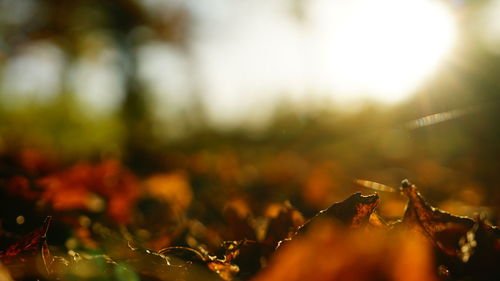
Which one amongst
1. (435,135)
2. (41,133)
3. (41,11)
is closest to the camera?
(435,135)

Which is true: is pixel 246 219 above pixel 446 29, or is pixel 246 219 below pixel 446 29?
below

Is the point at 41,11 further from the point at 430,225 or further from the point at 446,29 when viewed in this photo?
the point at 430,225

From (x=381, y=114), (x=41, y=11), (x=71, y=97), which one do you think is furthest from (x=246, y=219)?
(x=71, y=97)

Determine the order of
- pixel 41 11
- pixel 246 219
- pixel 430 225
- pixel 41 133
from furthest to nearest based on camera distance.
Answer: pixel 41 133 < pixel 41 11 < pixel 246 219 < pixel 430 225

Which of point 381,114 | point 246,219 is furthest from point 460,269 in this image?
point 381,114

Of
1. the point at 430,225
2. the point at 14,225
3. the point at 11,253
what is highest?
the point at 430,225

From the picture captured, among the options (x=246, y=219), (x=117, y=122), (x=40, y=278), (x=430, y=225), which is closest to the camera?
(x=40, y=278)

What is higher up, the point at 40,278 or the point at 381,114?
the point at 40,278

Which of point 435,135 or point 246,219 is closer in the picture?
point 246,219

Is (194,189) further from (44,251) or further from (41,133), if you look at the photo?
(41,133)

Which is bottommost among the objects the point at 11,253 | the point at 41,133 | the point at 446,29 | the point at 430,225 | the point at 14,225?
the point at 41,133
